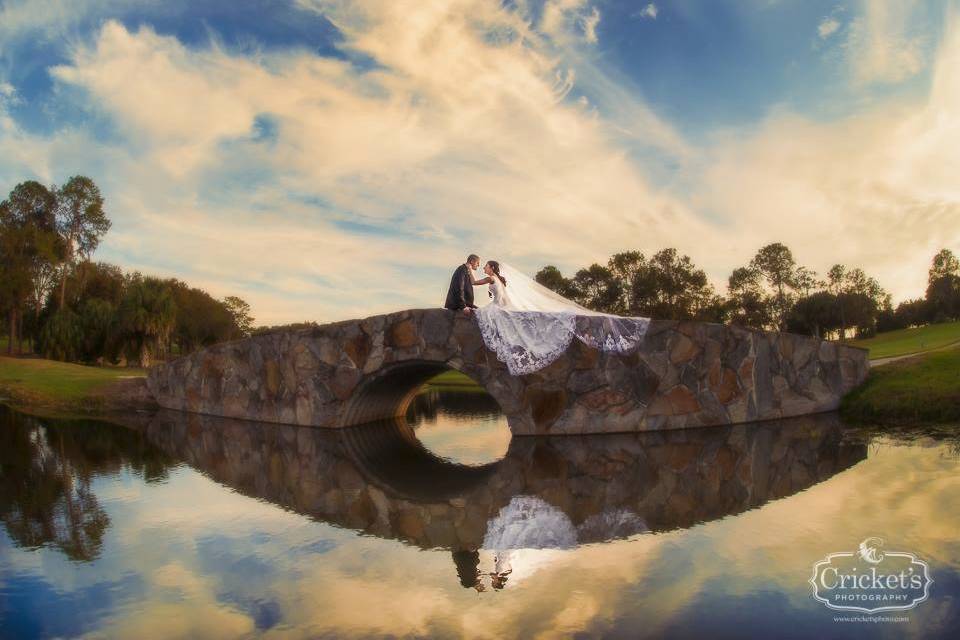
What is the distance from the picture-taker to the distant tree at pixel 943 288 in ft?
180

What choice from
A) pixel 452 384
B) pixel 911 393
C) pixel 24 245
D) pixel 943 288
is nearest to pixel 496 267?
pixel 911 393

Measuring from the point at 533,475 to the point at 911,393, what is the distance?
1277 centimetres

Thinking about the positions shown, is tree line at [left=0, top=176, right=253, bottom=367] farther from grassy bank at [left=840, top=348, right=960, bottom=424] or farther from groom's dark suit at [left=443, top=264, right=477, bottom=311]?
grassy bank at [left=840, top=348, right=960, bottom=424]

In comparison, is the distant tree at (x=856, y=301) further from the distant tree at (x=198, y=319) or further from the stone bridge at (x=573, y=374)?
the distant tree at (x=198, y=319)

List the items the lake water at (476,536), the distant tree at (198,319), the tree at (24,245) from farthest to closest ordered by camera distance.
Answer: the distant tree at (198,319), the tree at (24,245), the lake water at (476,536)

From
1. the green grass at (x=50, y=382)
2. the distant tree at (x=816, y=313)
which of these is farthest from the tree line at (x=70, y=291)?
the distant tree at (x=816, y=313)

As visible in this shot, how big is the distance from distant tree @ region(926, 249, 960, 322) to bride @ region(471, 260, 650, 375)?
50220 mm

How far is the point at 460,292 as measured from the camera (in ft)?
60.4

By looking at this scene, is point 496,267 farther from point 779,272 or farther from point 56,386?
point 779,272

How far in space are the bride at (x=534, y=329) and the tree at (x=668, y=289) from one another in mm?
29726

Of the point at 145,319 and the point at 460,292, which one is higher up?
the point at 145,319

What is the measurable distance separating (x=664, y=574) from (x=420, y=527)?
3.71 m

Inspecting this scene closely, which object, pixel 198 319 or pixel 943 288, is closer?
pixel 943 288

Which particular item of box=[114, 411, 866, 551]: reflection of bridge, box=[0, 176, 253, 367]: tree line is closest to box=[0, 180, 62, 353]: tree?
box=[0, 176, 253, 367]: tree line
